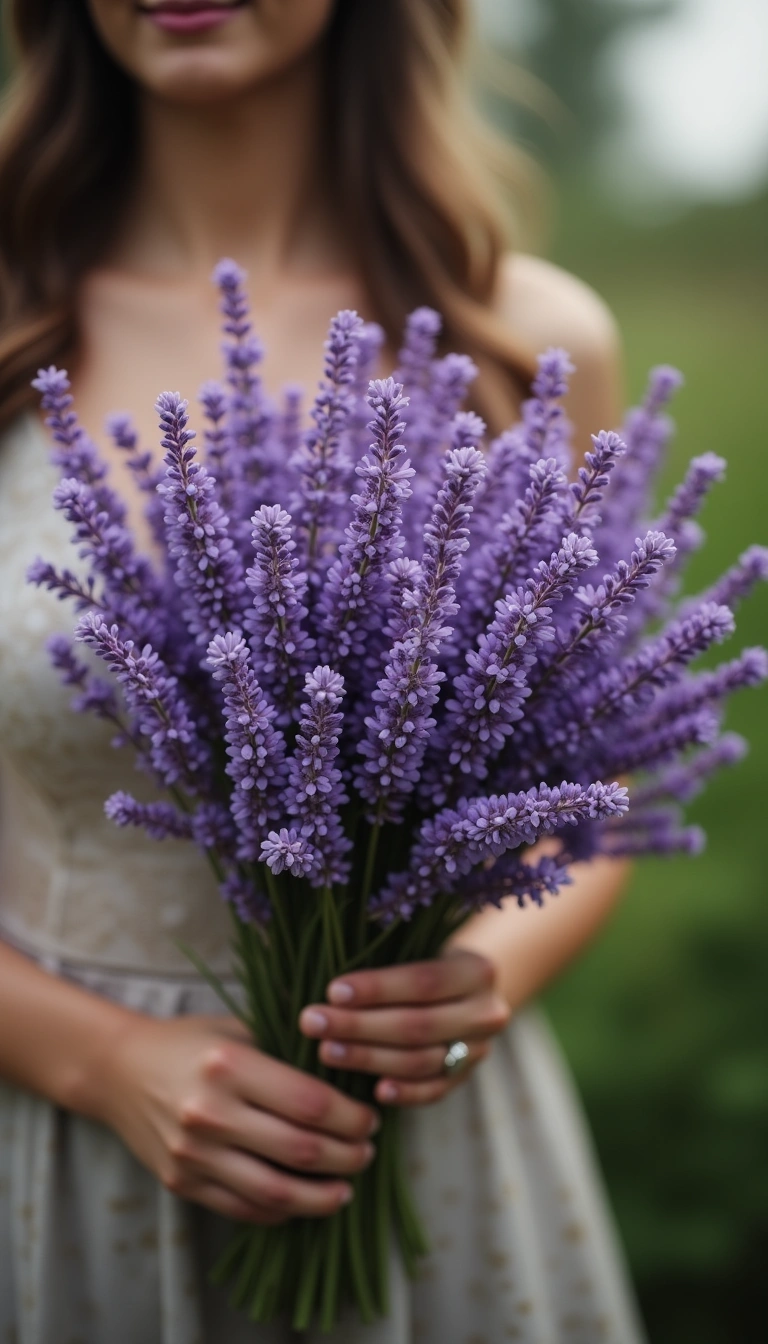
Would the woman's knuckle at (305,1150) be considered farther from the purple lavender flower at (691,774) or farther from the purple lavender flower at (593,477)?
the purple lavender flower at (593,477)

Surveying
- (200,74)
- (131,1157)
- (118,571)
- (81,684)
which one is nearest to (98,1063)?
(131,1157)

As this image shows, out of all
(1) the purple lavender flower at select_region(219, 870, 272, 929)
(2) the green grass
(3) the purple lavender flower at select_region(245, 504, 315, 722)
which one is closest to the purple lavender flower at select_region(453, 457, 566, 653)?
(3) the purple lavender flower at select_region(245, 504, 315, 722)

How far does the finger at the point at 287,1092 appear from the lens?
83cm

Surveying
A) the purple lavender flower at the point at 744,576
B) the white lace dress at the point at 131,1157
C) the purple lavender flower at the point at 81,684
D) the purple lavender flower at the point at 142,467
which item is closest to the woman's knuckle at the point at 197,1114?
the white lace dress at the point at 131,1157

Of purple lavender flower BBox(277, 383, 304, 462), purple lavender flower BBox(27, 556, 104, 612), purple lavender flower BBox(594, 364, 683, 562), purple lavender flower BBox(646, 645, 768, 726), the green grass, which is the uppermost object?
purple lavender flower BBox(277, 383, 304, 462)

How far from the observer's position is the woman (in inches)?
35.0

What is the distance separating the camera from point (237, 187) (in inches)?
49.2

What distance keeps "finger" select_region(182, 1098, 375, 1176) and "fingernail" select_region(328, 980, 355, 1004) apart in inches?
4.6

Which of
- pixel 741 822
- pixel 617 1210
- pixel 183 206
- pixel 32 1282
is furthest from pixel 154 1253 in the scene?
pixel 741 822

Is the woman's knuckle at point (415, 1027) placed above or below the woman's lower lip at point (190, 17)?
below

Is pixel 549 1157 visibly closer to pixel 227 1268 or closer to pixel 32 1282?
pixel 227 1268

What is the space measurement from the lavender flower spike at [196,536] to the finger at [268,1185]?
0.42m

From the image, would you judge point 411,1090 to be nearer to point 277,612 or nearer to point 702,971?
point 277,612

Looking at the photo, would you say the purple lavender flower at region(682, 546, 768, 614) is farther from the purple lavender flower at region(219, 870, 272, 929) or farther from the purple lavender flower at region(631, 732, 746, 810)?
the purple lavender flower at region(219, 870, 272, 929)
